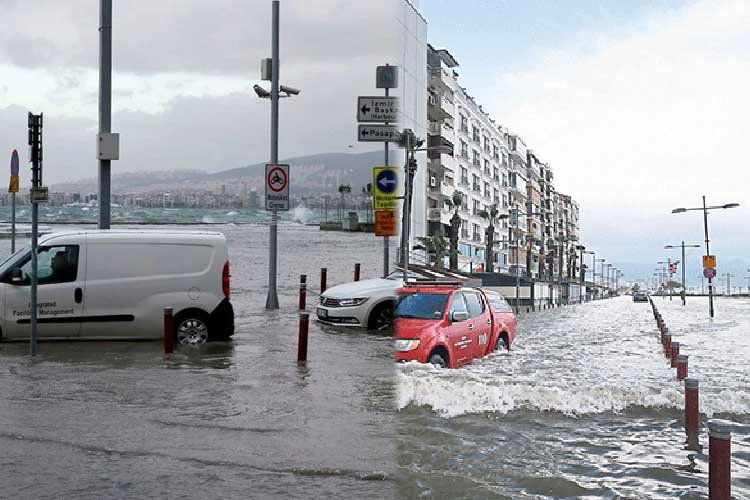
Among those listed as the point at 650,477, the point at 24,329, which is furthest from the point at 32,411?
the point at 650,477

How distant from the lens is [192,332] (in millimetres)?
12641

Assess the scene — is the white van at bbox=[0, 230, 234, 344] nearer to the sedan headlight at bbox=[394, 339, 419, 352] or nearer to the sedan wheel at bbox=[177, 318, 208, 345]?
the sedan wheel at bbox=[177, 318, 208, 345]

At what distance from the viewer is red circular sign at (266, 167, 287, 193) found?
17364 mm

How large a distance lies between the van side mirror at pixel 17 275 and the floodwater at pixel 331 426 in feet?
3.28

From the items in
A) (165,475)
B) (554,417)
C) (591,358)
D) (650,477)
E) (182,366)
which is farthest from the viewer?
(591,358)

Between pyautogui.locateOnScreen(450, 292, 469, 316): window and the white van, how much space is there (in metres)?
5.48

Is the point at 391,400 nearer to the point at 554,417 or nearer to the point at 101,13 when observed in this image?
the point at 554,417

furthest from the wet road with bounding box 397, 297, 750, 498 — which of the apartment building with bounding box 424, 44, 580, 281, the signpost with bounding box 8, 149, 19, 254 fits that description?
the apartment building with bounding box 424, 44, 580, 281

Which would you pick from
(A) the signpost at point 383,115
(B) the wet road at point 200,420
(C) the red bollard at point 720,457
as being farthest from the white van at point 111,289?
(C) the red bollard at point 720,457

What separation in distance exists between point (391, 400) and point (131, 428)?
2.50m

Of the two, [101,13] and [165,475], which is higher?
[101,13]

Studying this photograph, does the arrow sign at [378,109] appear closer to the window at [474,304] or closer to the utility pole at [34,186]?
the window at [474,304]

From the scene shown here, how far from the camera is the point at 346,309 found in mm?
14023

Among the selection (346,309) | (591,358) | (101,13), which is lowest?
(591,358)
